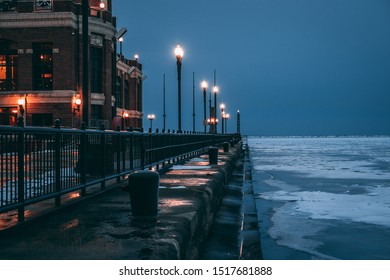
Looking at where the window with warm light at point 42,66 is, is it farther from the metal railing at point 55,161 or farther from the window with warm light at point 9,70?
the metal railing at point 55,161

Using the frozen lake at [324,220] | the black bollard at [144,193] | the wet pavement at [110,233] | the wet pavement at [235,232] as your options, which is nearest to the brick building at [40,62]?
the frozen lake at [324,220]

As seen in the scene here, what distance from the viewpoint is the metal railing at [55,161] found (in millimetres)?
6629

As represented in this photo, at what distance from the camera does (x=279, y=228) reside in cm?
1180

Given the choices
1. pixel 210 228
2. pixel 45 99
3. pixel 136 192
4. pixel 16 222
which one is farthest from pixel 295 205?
pixel 45 99

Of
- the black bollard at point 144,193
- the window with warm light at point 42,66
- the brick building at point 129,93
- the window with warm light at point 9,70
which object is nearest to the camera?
the black bollard at point 144,193

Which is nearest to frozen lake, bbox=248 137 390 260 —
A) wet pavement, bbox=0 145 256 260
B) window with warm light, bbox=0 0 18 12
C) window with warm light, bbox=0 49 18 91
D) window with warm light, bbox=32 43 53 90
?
wet pavement, bbox=0 145 256 260

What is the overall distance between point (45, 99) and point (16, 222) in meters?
41.0

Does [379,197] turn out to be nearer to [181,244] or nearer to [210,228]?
[210,228]

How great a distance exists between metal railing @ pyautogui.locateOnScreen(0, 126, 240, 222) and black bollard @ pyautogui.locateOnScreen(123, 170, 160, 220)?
4.86 ft

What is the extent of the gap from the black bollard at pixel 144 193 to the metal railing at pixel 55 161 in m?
1.48

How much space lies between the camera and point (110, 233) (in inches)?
248

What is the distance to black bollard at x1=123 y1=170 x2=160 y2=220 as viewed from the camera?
7.29 meters

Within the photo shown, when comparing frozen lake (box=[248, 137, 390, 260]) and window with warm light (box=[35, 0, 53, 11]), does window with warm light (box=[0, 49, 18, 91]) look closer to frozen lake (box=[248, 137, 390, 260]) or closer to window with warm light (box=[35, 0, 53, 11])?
window with warm light (box=[35, 0, 53, 11])

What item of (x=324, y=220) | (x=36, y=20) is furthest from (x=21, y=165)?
(x=36, y=20)
